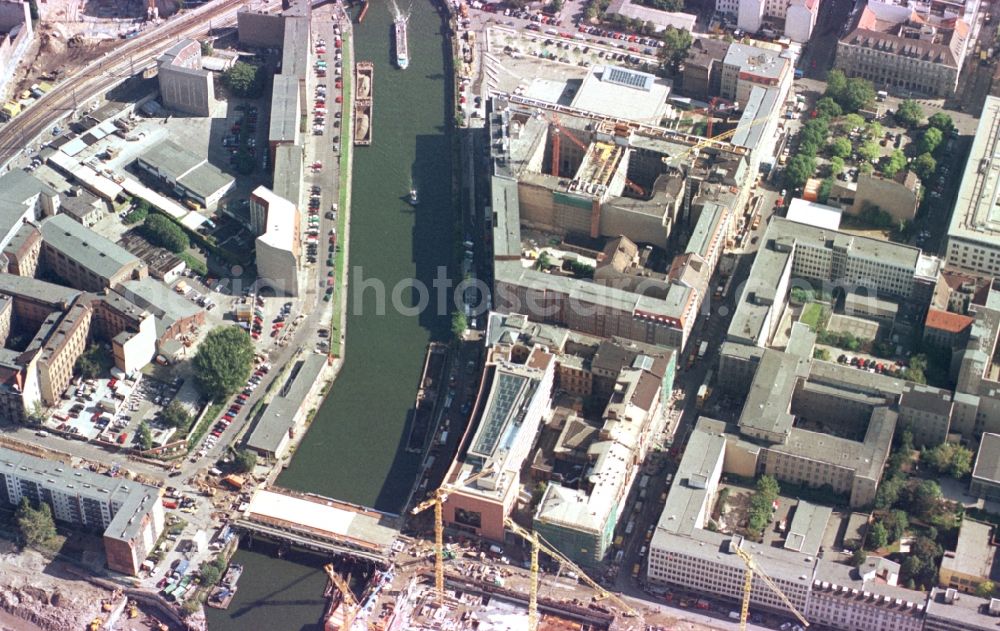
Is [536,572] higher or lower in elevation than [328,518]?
higher

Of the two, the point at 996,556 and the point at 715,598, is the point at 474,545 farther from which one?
the point at 996,556

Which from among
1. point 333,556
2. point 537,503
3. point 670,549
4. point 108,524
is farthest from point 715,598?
point 108,524

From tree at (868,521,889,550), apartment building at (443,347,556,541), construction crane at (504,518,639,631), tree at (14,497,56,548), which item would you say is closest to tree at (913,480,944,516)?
tree at (868,521,889,550)

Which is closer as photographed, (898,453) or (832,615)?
(832,615)

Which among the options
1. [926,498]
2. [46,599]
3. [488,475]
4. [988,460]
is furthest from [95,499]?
[988,460]

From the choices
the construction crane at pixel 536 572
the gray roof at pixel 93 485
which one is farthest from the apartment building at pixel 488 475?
the gray roof at pixel 93 485

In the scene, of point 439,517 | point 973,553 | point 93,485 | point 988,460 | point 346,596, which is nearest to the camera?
point 439,517

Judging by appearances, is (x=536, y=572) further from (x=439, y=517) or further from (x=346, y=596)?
(x=346, y=596)
